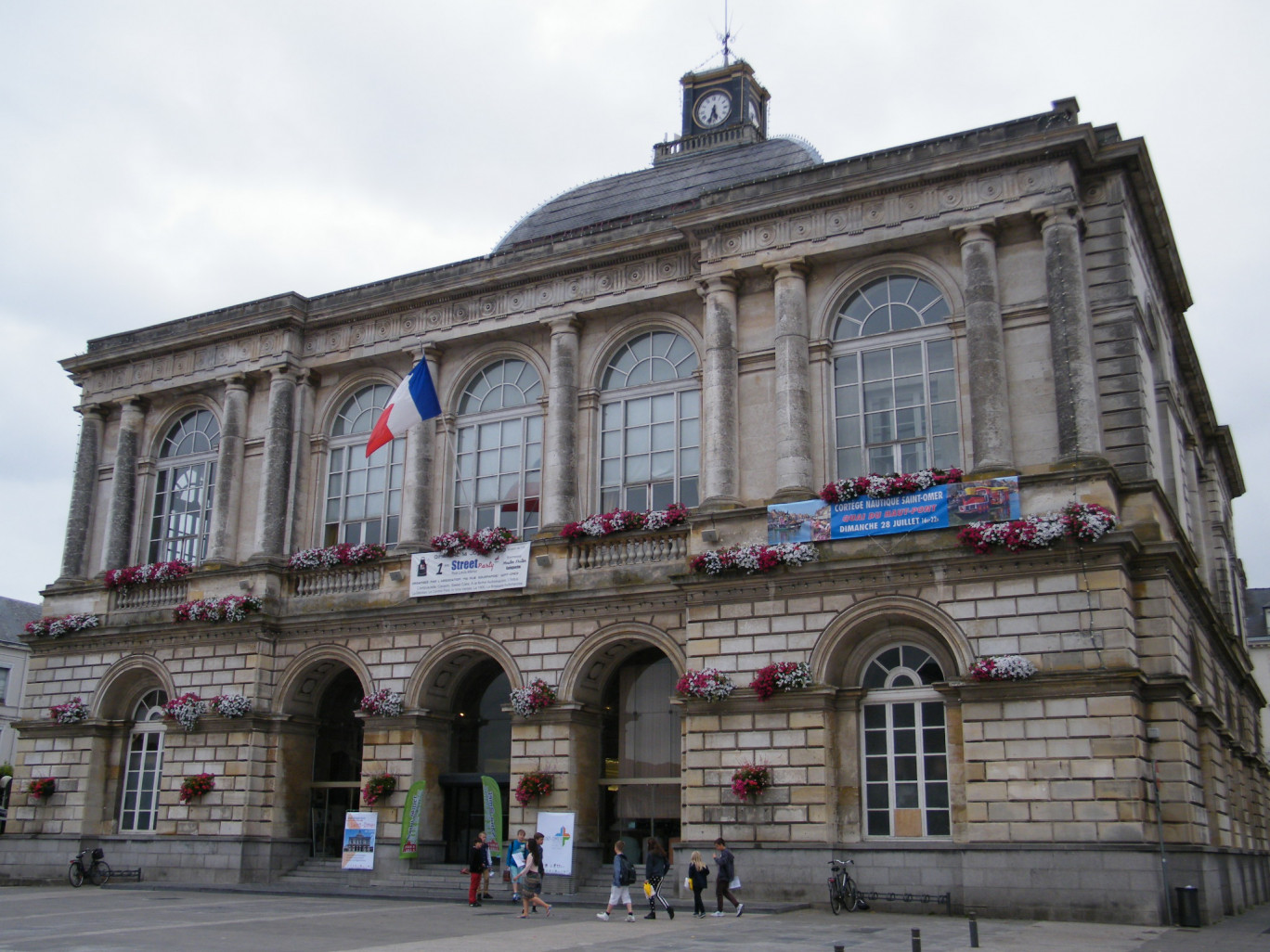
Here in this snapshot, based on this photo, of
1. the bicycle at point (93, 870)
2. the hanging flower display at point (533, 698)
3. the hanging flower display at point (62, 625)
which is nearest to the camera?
the hanging flower display at point (533, 698)

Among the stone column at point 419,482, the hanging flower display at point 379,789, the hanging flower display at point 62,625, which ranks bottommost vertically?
the hanging flower display at point 379,789

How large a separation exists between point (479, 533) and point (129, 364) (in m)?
13.3

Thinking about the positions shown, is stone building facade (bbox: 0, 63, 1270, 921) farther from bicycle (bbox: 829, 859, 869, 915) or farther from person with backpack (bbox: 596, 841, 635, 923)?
person with backpack (bbox: 596, 841, 635, 923)

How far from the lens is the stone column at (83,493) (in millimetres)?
33625

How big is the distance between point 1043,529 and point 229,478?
20272mm

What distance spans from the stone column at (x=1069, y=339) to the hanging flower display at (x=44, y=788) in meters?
25.5

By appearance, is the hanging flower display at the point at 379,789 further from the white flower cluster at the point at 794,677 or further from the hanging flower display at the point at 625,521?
the white flower cluster at the point at 794,677

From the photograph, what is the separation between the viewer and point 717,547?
24391 mm

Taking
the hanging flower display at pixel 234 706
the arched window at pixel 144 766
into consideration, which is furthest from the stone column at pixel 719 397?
the arched window at pixel 144 766

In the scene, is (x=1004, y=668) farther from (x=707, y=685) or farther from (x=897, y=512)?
(x=707, y=685)

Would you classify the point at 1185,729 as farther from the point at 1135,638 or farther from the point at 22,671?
the point at 22,671

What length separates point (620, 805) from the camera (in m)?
26.4

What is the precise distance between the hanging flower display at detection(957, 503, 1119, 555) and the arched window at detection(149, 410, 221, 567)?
20.1 metres

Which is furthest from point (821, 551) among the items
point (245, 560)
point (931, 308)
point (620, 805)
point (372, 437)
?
point (245, 560)
